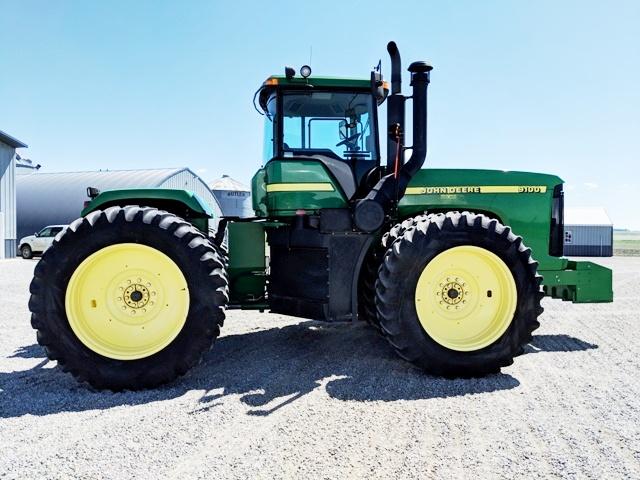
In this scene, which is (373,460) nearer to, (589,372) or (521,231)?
(589,372)

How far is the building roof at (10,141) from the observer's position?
70.9 ft

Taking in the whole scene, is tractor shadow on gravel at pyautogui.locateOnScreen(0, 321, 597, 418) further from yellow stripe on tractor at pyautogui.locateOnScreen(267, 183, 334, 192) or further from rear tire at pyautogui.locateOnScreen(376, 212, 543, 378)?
yellow stripe on tractor at pyautogui.locateOnScreen(267, 183, 334, 192)

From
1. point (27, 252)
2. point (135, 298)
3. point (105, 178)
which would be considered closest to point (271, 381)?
point (135, 298)

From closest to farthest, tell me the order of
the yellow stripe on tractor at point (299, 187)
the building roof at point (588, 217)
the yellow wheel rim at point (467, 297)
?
the yellow wheel rim at point (467, 297)
the yellow stripe on tractor at point (299, 187)
the building roof at point (588, 217)

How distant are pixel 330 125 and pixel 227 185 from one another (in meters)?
31.7

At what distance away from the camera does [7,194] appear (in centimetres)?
2241

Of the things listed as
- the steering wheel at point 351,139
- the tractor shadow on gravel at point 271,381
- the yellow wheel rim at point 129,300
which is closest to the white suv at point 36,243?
the tractor shadow on gravel at point 271,381

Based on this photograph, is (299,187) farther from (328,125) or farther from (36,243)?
(36,243)

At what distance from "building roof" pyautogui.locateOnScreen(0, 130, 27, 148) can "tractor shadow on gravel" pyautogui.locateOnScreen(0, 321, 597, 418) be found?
20.1 metres

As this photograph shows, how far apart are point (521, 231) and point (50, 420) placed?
4.81 metres

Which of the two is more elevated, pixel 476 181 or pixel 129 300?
pixel 476 181

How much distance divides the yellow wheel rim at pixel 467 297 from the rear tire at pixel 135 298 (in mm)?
1926

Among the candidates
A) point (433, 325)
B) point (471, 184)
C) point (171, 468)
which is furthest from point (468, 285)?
point (171, 468)

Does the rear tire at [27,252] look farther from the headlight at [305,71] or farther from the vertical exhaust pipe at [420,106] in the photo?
the vertical exhaust pipe at [420,106]
